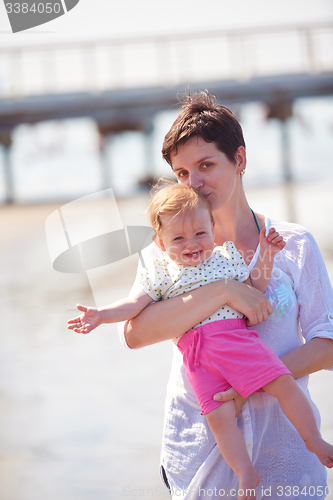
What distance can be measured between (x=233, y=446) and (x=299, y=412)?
0.74ft

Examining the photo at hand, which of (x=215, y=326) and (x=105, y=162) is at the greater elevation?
(x=215, y=326)

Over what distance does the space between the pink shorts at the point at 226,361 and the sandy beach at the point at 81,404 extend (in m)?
0.53

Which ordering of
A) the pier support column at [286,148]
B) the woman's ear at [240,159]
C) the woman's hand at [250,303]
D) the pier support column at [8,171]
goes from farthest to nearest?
the pier support column at [8,171]
the pier support column at [286,148]
the woman's ear at [240,159]
the woman's hand at [250,303]

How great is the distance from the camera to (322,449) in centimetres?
135

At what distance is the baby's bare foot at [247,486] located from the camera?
1.32 m

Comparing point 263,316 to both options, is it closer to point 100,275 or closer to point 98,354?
point 100,275

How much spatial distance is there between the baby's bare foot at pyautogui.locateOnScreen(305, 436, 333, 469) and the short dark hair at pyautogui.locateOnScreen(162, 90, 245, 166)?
963mm

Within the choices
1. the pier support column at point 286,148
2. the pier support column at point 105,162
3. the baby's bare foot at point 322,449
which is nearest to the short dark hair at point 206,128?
the baby's bare foot at point 322,449

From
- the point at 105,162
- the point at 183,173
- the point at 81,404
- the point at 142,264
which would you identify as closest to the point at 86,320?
the point at 142,264

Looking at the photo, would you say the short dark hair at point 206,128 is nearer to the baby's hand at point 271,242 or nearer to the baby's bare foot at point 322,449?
the baby's hand at point 271,242

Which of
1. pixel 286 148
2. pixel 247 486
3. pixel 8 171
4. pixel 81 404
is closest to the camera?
pixel 247 486

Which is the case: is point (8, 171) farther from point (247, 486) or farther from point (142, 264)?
point (247, 486)

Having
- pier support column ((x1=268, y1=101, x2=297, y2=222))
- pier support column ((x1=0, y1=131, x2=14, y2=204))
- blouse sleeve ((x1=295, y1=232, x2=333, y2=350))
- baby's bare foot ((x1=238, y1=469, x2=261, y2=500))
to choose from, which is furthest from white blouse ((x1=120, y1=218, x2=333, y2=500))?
pier support column ((x1=0, y1=131, x2=14, y2=204))

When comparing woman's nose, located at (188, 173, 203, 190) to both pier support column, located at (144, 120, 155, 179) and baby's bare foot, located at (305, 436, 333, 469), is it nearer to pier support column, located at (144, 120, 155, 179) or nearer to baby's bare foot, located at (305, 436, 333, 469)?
baby's bare foot, located at (305, 436, 333, 469)
